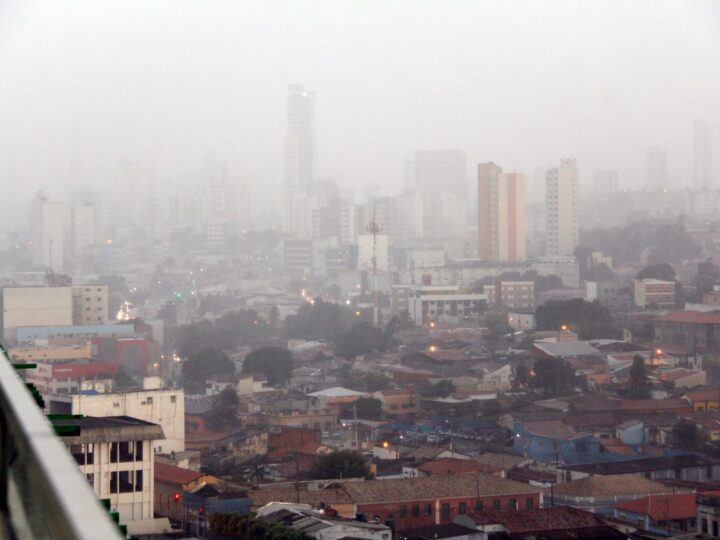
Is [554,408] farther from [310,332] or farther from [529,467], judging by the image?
[310,332]

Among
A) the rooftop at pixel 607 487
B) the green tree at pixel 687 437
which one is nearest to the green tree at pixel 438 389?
the green tree at pixel 687 437

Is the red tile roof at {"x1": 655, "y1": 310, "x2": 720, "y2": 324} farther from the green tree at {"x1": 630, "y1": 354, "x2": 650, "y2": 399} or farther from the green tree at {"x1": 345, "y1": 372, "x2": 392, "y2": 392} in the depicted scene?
the green tree at {"x1": 345, "y1": 372, "x2": 392, "y2": 392}

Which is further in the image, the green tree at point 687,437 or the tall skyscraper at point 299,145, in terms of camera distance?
the tall skyscraper at point 299,145

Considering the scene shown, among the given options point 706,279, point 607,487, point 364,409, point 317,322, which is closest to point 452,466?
point 607,487

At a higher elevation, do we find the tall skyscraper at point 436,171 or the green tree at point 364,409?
the tall skyscraper at point 436,171

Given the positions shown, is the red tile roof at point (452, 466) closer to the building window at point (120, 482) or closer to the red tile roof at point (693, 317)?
the building window at point (120, 482)
